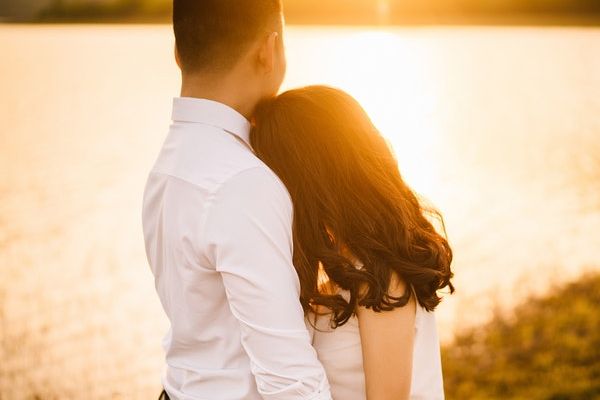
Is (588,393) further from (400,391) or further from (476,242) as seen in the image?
(476,242)

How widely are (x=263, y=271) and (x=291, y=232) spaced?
0.42 ft

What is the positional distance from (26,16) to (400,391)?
4263cm

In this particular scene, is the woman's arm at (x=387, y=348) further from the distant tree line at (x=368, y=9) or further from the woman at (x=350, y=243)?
the distant tree line at (x=368, y=9)

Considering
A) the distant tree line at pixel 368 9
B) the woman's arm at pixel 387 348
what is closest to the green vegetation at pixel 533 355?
the woman's arm at pixel 387 348

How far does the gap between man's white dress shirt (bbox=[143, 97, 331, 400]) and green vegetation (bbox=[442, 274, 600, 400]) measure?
2603 millimetres

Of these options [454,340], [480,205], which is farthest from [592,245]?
[454,340]

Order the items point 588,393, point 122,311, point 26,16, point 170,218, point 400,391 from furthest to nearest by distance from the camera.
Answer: point 26,16
point 122,311
point 588,393
point 400,391
point 170,218

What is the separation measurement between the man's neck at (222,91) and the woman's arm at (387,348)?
1.93 ft

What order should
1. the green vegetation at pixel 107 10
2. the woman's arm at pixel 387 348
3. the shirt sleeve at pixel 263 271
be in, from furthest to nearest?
the green vegetation at pixel 107 10
the woman's arm at pixel 387 348
the shirt sleeve at pixel 263 271

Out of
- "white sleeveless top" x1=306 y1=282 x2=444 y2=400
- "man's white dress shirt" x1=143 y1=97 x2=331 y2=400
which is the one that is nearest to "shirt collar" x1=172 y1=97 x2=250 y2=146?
"man's white dress shirt" x1=143 y1=97 x2=331 y2=400

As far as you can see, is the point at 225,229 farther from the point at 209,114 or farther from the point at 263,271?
the point at 209,114

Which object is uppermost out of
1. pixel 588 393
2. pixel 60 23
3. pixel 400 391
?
pixel 400 391

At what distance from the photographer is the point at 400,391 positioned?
1839mm

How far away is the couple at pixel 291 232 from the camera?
1.70 meters
